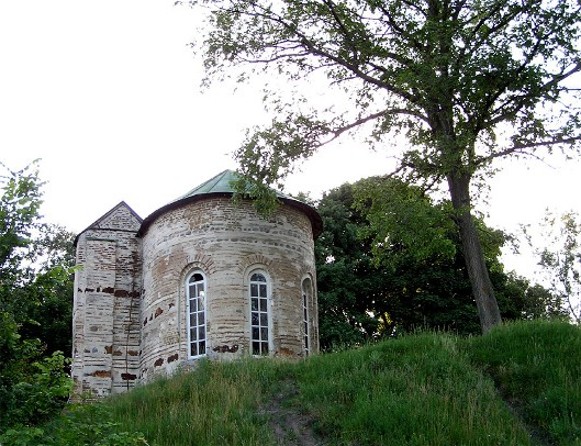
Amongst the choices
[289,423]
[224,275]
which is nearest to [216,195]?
[224,275]

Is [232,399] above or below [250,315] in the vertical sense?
below

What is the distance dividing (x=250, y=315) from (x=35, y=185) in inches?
425

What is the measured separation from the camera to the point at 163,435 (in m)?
12.6

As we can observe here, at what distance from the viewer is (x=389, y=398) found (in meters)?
12.7

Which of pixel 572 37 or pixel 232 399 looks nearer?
pixel 232 399

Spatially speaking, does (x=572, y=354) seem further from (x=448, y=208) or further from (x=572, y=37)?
(x=572, y=37)

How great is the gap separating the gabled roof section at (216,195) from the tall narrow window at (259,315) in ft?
7.79

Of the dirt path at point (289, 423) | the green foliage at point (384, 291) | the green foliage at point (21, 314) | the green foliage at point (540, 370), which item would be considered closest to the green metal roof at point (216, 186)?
the green foliage at point (384, 291)

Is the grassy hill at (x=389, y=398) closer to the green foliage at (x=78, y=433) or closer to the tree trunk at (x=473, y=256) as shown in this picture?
the green foliage at (x=78, y=433)

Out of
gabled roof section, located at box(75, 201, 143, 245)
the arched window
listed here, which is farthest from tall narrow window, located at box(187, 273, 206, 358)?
gabled roof section, located at box(75, 201, 143, 245)

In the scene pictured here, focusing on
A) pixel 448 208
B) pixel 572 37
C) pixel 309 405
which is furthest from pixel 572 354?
pixel 572 37

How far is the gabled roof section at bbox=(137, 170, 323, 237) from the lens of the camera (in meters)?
21.0

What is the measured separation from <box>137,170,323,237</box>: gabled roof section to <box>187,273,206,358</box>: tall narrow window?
83.0 inches

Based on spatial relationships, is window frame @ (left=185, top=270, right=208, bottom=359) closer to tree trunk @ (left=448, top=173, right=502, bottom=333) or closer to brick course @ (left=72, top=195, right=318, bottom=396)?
brick course @ (left=72, top=195, right=318, bottom=396)
